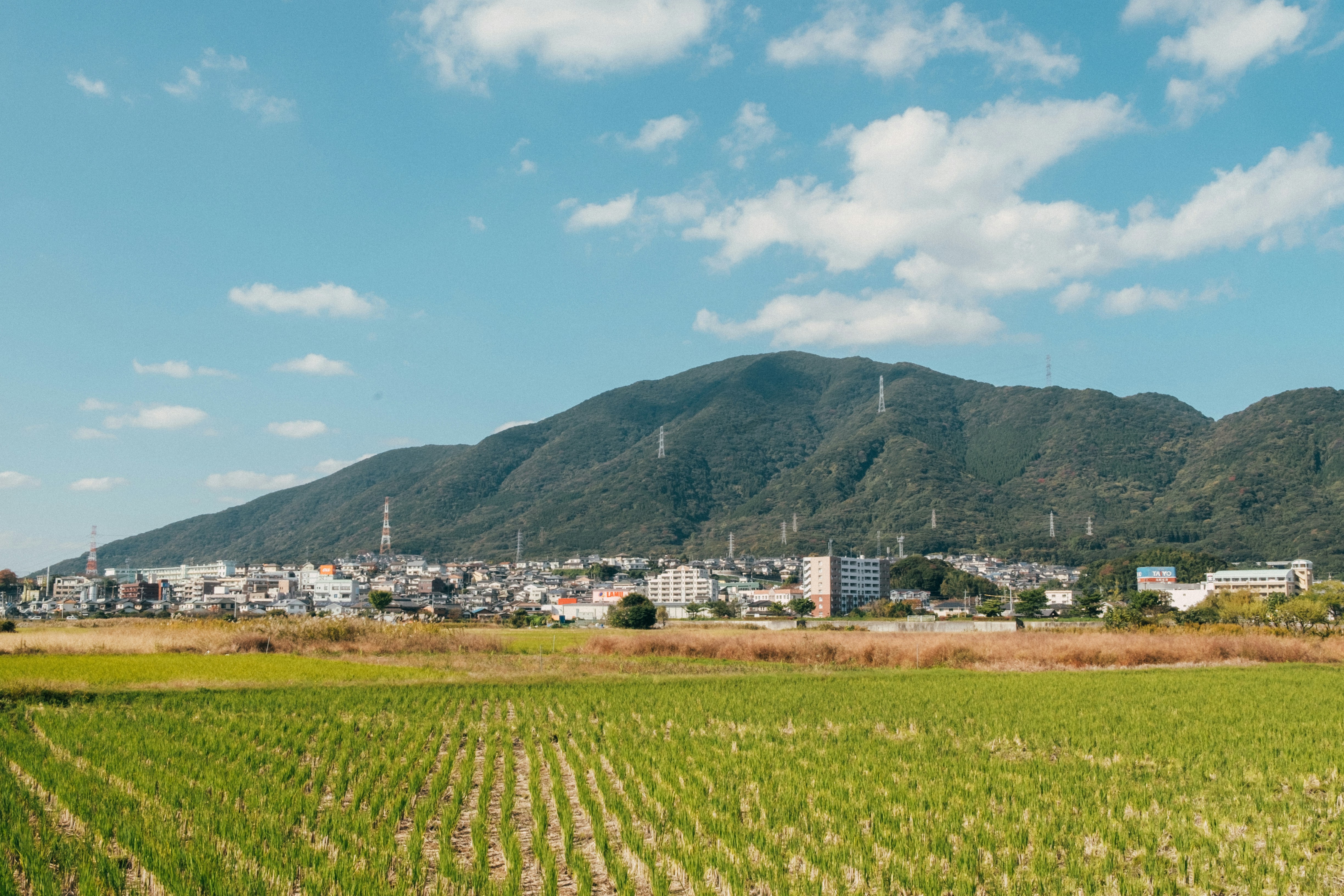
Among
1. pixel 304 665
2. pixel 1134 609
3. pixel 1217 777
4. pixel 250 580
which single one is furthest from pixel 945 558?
pixel 1217 777

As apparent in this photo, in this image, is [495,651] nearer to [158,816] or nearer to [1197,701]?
[1197,701]

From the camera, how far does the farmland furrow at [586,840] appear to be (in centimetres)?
896

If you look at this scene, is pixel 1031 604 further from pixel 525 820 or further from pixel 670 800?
pixel 525 820

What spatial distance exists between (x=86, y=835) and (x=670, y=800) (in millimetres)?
6976

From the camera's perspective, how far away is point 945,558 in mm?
191000

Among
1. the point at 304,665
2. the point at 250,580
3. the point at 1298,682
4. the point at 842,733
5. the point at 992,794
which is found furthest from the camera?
the point at 250,580

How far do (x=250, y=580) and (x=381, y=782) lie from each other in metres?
170

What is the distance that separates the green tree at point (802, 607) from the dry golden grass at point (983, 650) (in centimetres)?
5707

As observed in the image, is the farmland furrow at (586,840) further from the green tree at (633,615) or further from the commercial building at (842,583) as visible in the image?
the commercial building at (842,583)

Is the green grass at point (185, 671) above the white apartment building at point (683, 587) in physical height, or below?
above

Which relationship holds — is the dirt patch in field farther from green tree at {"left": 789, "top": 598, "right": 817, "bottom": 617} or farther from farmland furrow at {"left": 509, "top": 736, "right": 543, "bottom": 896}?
green tree at {"left": 789, "top": 598, "right": 817, "bottom": 617}

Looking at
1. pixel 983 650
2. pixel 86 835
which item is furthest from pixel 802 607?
pixel 86 835

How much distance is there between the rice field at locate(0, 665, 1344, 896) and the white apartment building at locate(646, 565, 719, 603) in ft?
422

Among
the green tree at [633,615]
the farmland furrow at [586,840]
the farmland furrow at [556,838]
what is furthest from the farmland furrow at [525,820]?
the green tree at [633,615]
